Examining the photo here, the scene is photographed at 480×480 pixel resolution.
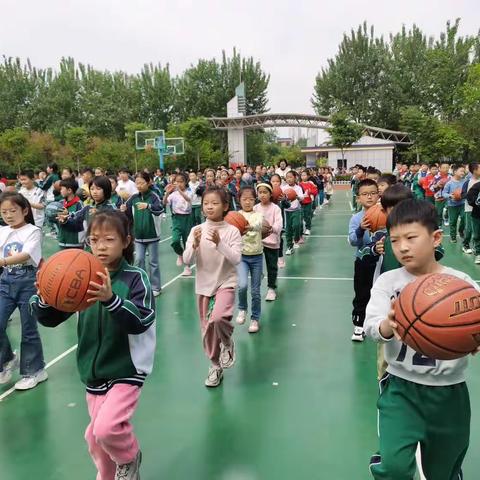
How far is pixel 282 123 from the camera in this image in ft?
137

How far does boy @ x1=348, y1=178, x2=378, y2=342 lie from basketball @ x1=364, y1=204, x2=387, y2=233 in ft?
0.12

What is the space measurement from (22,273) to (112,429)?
204cm

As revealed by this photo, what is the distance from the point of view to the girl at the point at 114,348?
7.49 ft

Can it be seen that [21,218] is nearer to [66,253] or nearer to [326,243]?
[66,253]

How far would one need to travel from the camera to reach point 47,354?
461 cm

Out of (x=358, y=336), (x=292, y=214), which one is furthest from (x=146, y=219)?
(x=292, y=214)

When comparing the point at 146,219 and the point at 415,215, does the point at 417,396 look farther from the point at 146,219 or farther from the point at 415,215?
the point at 146,219

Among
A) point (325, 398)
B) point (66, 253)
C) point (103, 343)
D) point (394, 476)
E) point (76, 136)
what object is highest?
point (76, 136)

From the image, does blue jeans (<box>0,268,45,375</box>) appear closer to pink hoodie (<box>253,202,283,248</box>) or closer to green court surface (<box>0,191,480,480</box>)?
green court surface (<box>0,191,480,480</box>)

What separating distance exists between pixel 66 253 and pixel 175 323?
320 cm

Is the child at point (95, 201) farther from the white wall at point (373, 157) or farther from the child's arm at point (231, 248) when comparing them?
the white wall at point (373, 157)

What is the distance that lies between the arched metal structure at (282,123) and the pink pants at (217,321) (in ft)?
127

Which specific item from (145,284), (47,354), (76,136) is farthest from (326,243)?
(76,136)

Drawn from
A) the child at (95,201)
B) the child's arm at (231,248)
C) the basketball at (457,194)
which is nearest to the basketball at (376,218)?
the child's arm at (231,248)
